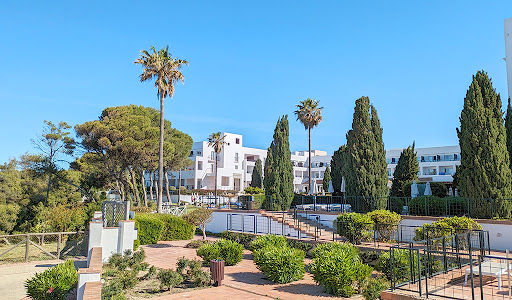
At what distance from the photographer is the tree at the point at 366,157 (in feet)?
72.1

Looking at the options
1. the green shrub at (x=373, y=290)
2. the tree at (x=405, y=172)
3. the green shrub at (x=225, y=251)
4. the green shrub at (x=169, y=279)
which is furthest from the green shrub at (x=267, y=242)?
the tree at (x=405, y=172)

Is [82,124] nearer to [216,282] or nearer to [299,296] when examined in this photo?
[216,282]

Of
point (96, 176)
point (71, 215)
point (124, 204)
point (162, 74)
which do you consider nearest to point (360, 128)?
point (124, 204)

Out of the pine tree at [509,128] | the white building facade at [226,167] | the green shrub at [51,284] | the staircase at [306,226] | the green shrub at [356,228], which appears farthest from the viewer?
the white building facade at [226,167]

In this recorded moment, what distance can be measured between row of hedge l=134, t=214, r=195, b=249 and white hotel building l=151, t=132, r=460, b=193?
1380 inches

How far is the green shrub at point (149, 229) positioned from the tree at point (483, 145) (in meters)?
15.8

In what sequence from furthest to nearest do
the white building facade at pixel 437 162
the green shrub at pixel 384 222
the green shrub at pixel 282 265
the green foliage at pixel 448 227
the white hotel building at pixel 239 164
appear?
the white hotel building at pixel 239 164
the white building facade at pixel 437 162
the green shrub at pixel 384 222
the green foliage at pixel 448 227
the green shrub at pixel 282 265

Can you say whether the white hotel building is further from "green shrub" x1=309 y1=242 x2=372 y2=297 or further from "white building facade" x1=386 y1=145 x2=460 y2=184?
"green shrub" x1=309 y1=242 x2=372 y2=297

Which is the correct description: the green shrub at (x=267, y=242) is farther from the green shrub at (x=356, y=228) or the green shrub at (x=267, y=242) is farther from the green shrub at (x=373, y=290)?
the green shrub at (x=373, y=290)

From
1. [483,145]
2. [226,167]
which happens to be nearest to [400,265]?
[483,145]

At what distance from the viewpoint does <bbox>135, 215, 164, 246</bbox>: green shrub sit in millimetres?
19922

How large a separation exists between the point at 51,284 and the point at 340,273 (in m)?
6.92

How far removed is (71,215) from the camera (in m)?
24.0

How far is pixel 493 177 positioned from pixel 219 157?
53.0 meters
